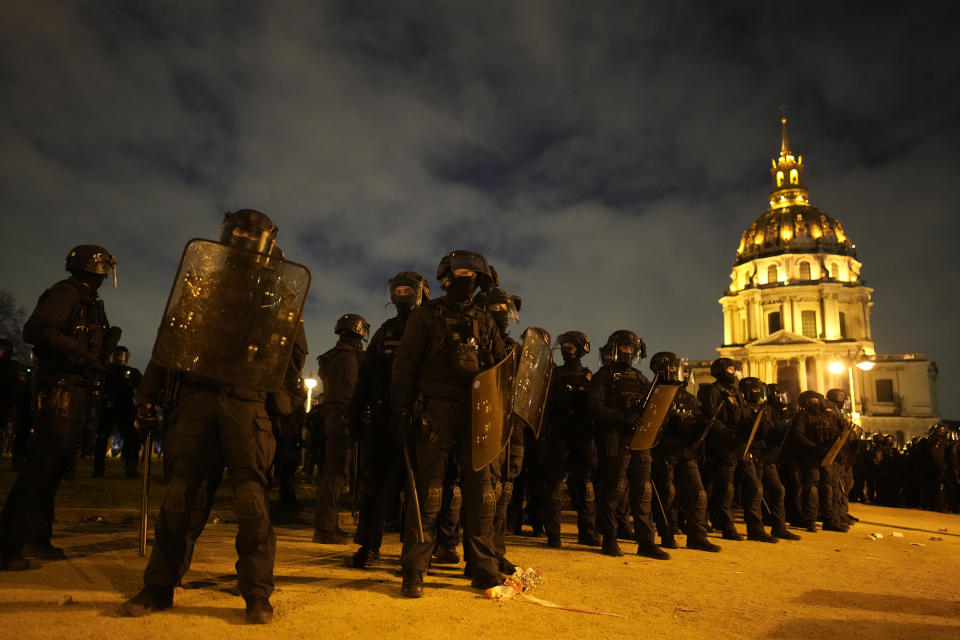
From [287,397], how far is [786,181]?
121m

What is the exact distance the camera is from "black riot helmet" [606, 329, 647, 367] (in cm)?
783

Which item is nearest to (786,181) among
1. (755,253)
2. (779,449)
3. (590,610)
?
(755,253)

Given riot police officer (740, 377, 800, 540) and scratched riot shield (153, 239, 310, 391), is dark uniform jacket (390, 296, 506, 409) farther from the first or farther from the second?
riot police officer (740, 377, 800, 540)

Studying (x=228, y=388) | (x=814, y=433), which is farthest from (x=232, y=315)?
(x=814, y=433)

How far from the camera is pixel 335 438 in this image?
7.36 metres

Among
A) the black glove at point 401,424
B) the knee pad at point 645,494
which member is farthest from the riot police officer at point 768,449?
the black glove at point 401,424

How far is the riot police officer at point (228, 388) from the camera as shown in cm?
389

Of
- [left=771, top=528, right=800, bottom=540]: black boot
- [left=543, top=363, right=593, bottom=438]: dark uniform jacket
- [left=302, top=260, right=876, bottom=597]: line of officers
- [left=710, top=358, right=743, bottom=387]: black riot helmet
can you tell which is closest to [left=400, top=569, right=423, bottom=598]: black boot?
[left=302, top=260, right=876, bottom=597]: line of officers

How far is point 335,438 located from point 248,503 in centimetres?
340

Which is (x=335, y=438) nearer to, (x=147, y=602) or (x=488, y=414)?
(x=488, y=414)

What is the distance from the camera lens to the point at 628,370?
7734 mm

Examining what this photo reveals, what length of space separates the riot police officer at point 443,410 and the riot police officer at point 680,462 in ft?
11.5

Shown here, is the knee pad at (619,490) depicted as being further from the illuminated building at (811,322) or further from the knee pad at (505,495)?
the illuminated building at (811,322)

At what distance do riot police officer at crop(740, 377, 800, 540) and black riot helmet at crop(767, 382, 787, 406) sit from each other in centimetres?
82
